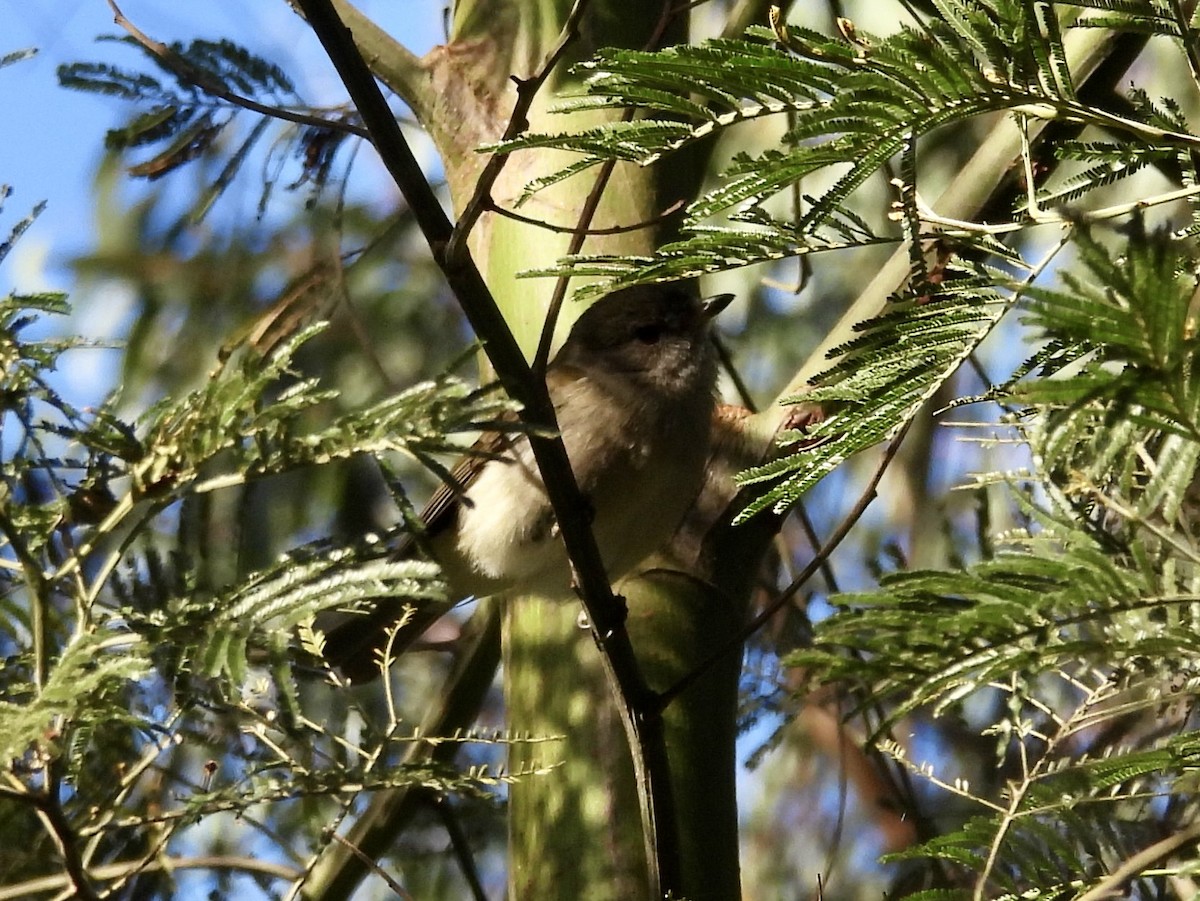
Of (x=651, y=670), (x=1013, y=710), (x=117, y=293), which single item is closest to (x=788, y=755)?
(x=651, y=670)

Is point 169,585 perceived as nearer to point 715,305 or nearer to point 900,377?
point 900,377

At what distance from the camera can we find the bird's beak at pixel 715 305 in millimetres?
4480

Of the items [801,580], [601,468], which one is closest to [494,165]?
[801,580]

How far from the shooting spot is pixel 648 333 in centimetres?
462

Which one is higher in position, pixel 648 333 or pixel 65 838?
pixel 648 333

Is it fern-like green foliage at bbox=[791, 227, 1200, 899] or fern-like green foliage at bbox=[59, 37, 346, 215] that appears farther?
fern-like green foliage at bbox=[59, 37, 346, 215]

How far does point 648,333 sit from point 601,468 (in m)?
0.70

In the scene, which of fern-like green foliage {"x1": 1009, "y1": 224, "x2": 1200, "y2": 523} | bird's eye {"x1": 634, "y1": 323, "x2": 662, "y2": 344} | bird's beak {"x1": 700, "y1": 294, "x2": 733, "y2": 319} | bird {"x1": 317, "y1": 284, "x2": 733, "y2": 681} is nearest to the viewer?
fern-like green foliage {"x1": 1009, "y1": 224, "x2": 1200, "y2": 523}

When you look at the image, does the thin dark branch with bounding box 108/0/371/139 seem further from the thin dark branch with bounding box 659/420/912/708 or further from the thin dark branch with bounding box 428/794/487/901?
the thin dark branch with bounding box 428/794/487/901

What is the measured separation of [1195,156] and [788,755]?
4.61m

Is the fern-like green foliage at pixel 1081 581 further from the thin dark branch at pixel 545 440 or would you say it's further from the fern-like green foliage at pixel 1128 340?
the thin dark branch at pixel 545 440

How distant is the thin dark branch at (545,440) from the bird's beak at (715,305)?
76.3 inches

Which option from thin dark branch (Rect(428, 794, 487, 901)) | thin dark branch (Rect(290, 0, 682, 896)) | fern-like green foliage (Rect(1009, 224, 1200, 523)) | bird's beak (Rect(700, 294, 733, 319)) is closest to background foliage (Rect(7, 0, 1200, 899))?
fern-like green foliage (Rect(1009, 224, 1200, 523))

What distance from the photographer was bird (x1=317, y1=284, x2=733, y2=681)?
4008mm
